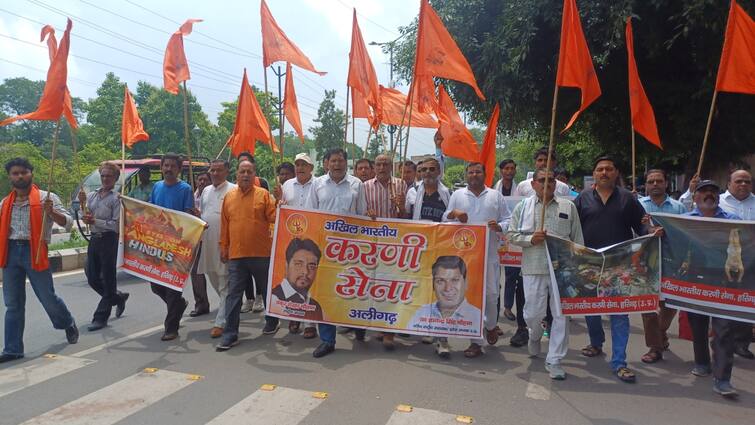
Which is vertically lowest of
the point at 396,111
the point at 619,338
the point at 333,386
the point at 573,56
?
the point at 333,386

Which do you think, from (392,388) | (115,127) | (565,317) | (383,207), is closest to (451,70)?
(383,207)

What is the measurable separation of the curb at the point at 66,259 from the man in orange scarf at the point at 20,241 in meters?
5.31

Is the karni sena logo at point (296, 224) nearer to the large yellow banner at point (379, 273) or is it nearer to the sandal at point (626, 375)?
the large yellow banner at point (379, 273)

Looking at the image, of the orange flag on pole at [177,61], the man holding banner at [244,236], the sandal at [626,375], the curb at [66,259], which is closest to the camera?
the sandal at [626,375]

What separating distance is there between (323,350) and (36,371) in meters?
2.47

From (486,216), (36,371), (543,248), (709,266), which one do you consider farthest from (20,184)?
(709,266)

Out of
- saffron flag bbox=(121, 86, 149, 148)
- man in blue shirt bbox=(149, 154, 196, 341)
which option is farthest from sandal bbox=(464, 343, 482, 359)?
saffron flag bbox=(121, 86, 149, 148)

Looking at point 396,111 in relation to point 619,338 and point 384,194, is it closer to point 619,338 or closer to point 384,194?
point 384,194

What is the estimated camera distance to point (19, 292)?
495 cm

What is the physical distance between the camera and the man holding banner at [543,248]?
4499 millimetres

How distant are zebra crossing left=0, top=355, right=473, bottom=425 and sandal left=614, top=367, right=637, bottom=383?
1.60 metres

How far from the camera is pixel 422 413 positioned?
3.69 m

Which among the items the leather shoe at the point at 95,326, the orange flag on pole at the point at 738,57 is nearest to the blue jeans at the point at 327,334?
the leather shoe at the point at 95,326

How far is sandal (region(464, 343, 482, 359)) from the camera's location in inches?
196
